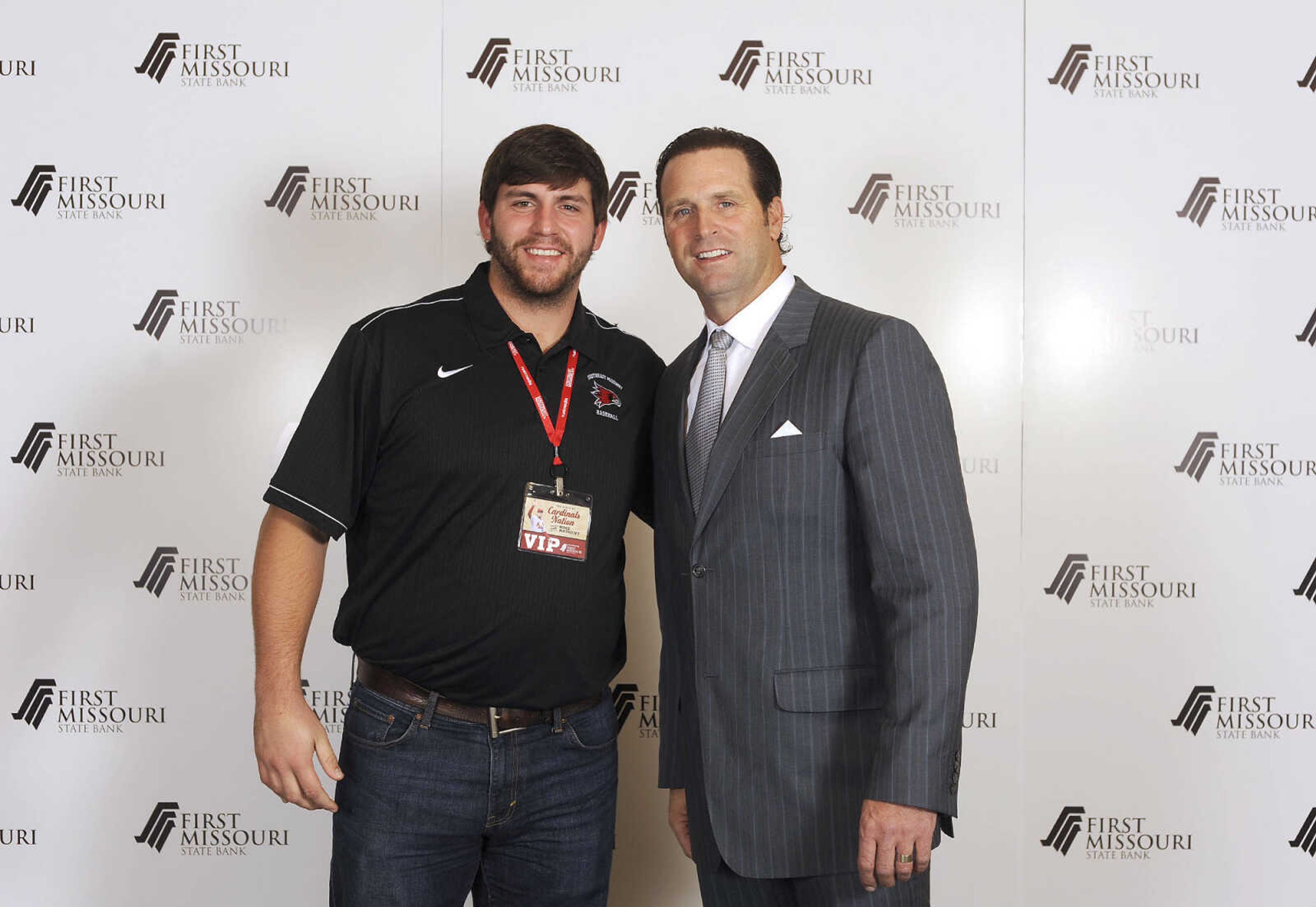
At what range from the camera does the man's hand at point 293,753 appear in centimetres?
176

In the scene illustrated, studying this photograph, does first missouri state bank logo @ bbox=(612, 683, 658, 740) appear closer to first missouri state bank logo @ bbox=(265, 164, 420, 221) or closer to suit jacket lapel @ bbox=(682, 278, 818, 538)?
suit jacket lapel @ bbox=(682, 278, 818, 538)

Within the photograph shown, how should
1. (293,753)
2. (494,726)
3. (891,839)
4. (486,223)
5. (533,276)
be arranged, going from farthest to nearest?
1. (486,223)
2. (533,276)
3. (494,726)
4. (293,753)
5. (891,839)

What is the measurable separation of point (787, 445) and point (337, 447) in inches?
34.5

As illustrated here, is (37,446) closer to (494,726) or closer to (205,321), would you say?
(205,321)

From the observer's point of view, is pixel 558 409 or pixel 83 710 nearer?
pixel 558 409

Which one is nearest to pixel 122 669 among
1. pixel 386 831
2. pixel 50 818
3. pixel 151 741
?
pixel 151 741

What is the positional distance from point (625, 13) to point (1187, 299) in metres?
1.95

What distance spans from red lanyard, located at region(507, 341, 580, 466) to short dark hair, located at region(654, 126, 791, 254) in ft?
1.61

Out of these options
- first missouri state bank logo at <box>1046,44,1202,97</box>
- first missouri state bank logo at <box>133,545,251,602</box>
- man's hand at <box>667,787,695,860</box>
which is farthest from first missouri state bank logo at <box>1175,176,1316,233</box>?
first missouri state bank logo at <box>133,545,251,602</box>

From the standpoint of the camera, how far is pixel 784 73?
2.98m

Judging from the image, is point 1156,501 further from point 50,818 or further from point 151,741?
point 50,818

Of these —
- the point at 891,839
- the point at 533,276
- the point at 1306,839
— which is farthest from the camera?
the point at 1306,839

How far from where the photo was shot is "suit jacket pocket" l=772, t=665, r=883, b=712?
5.29 ft

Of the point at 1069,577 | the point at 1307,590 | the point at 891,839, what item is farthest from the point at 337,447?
the point at 1307,590
